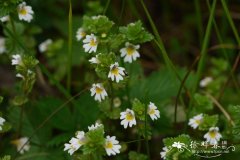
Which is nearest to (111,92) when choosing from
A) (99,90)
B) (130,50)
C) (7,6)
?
(99,90)

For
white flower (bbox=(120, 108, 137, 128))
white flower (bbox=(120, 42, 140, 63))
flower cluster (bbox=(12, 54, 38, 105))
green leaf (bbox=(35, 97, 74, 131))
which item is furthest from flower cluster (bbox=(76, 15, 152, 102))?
green leaf (bbox=(35, 97, 74, 131))

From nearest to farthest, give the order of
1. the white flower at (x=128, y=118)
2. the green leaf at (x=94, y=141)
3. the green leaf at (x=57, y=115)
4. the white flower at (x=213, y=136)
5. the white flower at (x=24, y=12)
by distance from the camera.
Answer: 1. the green leaf at (x=94, y=141)
2. the white flower at (x=128, y=118)
3. the white flower at (x=213, y=136)
4. the white flower at (x=24, y=12)
5. the green leaf at (x=57, y=115)

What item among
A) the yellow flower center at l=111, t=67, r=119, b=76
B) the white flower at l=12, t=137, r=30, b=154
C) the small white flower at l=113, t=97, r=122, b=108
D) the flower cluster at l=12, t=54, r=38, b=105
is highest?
the flower cluster at l=12, t=54, r=38, b=105

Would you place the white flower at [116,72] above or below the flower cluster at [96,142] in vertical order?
above

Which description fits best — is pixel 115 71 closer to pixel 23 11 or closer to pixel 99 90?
pixel 99 90

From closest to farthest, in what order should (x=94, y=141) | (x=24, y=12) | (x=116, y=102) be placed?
(x=94, y=141) → (x=24, y=12) → (x=116, y=102)

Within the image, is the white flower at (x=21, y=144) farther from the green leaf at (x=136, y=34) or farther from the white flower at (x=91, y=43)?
the green leaf at (x=136, y=34)

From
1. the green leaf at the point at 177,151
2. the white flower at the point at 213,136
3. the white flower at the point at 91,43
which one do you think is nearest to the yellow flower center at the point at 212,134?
the white flower at the point at 213,136

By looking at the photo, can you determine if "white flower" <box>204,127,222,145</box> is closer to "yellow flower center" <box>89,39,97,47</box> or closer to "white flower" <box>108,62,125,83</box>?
"white flower" <box>108,62,125,83</box>

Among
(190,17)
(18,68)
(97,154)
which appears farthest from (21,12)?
(190,17)

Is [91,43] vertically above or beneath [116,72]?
above

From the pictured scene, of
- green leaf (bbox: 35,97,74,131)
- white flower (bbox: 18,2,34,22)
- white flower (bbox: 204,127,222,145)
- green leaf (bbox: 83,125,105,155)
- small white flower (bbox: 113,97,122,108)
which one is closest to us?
green leaf (bbox: 83,125,105,155)

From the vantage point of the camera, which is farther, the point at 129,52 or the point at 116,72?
the point at 129,52

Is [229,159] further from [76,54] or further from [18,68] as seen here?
[76,54]
